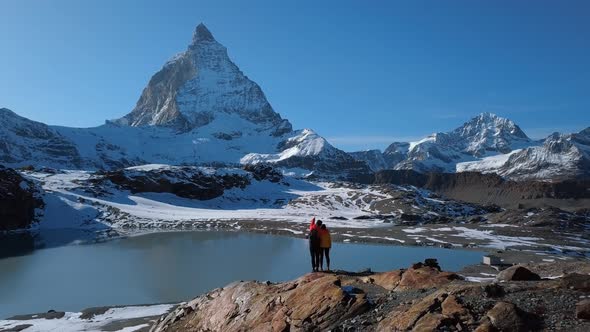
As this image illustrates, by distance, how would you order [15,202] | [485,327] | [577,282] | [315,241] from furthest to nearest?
[15,202]
[315,241]
[577,282]
[485,327]

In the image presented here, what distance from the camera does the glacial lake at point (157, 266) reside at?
1769 inches

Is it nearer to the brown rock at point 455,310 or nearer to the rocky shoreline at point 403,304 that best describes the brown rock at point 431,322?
the rocky shoreline at point 403,304

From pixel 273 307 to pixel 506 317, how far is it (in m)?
8.72

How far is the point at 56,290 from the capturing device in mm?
48031

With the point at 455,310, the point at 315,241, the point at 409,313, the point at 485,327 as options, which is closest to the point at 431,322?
the point at 455,310

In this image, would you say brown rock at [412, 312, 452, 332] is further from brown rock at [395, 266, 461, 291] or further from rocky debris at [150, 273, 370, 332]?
brown rock at [395, 266, 461, 291]

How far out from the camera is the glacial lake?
44938mm

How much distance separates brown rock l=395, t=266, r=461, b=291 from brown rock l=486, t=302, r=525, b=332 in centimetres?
412

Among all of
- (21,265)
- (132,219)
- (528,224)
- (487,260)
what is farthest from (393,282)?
(132,219)

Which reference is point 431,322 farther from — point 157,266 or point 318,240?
point 157,266

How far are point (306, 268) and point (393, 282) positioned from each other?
4081 cm

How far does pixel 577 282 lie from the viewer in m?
13.9

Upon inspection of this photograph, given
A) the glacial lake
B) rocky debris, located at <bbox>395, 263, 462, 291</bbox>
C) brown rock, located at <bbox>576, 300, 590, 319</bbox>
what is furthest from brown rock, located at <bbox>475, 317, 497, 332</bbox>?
the glacial lake

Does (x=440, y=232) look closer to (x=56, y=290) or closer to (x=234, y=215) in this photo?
(x=234, y=215)
